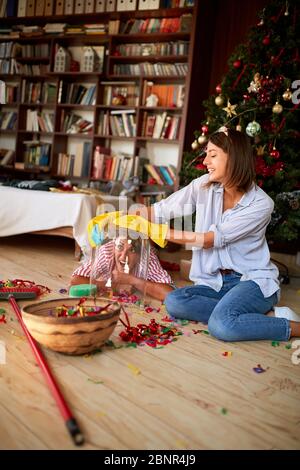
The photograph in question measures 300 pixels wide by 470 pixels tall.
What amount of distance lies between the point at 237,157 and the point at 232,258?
16.7 inches

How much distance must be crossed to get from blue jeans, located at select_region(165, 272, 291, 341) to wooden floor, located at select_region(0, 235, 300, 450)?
5 centimetres

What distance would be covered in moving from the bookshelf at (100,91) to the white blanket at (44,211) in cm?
151

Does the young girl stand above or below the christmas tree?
below

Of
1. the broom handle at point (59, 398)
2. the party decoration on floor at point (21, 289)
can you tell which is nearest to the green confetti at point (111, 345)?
the broom handle at point (59, 398)

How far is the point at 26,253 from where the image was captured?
10.9 ft

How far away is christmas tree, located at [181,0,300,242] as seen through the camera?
3.06m

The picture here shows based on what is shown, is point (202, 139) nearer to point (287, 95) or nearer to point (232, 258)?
point (287, 95)

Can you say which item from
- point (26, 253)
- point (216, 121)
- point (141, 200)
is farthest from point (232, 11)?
point (26, 253)

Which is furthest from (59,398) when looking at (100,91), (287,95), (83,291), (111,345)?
(100,91)

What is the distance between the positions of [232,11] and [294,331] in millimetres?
3599

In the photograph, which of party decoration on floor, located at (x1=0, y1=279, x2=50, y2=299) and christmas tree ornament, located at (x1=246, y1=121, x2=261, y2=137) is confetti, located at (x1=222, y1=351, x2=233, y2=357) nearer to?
party decoration on floor, located at (x1=0, y1=279, x2=50, y2=299)

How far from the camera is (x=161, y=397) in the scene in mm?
1242

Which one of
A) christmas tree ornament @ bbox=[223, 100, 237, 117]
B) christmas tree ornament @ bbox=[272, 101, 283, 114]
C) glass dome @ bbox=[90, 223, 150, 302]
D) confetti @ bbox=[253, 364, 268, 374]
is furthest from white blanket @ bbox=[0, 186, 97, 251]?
confetti @ bbox=[253, 364, 268, 374]

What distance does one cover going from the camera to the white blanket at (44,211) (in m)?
3.17
